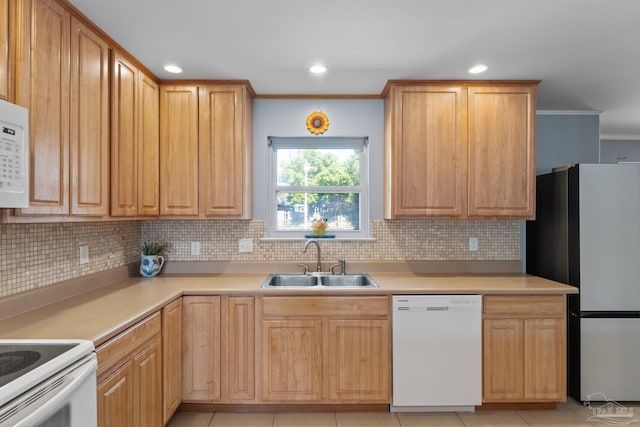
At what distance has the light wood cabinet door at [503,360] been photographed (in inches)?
95.3

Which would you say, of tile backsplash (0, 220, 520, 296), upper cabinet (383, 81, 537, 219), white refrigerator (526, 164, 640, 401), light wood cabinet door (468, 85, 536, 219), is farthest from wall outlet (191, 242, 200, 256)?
white refrigerator (526, 164, 640, 401)

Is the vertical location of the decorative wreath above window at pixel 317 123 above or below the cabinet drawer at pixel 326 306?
above

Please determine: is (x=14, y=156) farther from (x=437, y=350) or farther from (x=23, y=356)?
(x=437, y=350)

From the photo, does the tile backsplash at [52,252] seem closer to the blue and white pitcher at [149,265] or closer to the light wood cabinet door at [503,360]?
the blue and white pitcher at [149,265]

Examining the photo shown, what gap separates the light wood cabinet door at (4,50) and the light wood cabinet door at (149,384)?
126 centimetres

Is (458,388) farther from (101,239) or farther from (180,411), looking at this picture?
(101,239)

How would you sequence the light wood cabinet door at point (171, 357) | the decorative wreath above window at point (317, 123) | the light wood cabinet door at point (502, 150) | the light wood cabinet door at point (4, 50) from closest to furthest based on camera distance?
the light wood cabinet door at point (4, 50), the light wood cabinet door at point (171, 357), the light wood cabinet door at point (502, 150), the decorative wreath above window at point (317, 123)

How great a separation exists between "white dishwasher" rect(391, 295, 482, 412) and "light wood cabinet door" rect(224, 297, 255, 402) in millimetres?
936

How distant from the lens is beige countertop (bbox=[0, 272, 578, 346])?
1.56 metres

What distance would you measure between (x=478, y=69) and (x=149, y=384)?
9.14 feet

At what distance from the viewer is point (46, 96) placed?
5.21 ft

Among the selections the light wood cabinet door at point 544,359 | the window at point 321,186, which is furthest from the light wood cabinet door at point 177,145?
the light wood cabinet door at point 544,359

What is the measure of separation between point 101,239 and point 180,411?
4.17 feet

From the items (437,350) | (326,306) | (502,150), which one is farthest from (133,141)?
(502,150)
